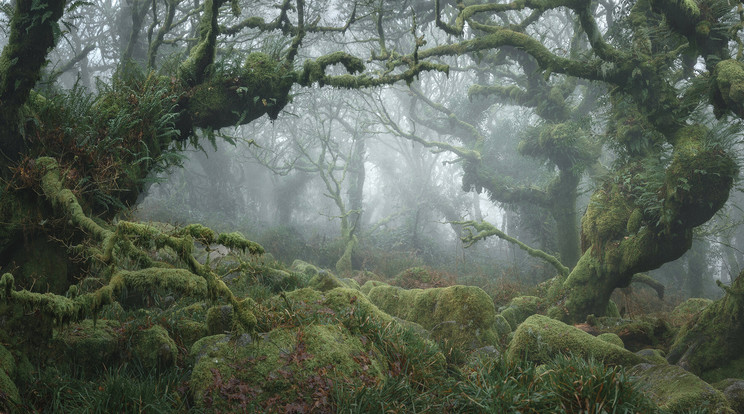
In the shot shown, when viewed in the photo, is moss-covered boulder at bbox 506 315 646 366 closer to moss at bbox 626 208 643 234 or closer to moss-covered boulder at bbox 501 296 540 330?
moss at bbox 626 208 643 234

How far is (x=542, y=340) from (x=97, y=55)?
78.5ft

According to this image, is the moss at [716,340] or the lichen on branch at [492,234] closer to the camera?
the moss at [716,340]

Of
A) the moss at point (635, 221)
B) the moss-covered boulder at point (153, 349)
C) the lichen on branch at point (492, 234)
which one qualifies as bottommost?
the moss-covered boulder at point (153, 349)

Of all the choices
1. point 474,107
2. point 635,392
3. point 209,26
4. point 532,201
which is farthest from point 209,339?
point 474,107

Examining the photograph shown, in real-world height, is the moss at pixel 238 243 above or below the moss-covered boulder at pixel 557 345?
above

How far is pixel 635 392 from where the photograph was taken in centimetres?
380

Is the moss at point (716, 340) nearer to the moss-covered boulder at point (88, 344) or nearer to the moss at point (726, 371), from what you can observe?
the moss at point (726, 371)

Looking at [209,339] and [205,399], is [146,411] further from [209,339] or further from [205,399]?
[209,339]

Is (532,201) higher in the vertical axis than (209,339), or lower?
higher

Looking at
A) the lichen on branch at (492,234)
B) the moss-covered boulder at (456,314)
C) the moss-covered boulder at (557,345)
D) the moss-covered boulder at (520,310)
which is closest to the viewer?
the moss-covered boulder at (557,345)

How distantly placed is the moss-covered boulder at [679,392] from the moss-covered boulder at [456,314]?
7.80 feet

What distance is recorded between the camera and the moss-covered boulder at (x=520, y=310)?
10438mm

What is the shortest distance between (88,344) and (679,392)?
6.16m

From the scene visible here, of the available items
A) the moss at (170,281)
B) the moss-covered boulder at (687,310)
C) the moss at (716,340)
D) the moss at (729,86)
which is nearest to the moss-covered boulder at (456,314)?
the moss at (716,340)
